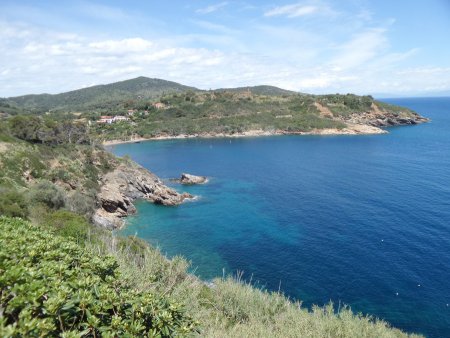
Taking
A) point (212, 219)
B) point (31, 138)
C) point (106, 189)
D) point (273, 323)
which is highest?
point (31, 138)

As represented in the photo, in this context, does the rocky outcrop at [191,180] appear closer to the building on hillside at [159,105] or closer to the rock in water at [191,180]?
the rock in water at [191,180]

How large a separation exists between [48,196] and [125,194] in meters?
21.7

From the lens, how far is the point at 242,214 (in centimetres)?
4534

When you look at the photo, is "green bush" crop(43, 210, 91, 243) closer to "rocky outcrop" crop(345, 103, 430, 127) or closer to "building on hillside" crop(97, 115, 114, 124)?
"building on hillside" crop(97, 115, 114, 124)

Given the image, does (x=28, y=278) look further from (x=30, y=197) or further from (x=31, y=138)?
(x=31, y=138)

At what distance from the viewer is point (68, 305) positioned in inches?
211

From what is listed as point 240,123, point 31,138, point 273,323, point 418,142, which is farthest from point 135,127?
point 273,323

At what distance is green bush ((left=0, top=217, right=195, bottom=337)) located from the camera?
5.05 meters

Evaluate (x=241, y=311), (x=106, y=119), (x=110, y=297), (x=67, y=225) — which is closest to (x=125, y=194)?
(x=67, y=225)

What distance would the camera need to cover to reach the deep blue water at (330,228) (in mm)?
26641

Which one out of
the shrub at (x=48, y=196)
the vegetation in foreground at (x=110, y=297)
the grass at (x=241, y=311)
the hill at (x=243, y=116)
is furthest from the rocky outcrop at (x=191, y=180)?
the hill at (x=243, y=116)

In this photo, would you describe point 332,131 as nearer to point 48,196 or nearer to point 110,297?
point 48,196

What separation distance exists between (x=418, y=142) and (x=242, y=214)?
239ft

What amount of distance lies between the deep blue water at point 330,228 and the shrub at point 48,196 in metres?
9.98
